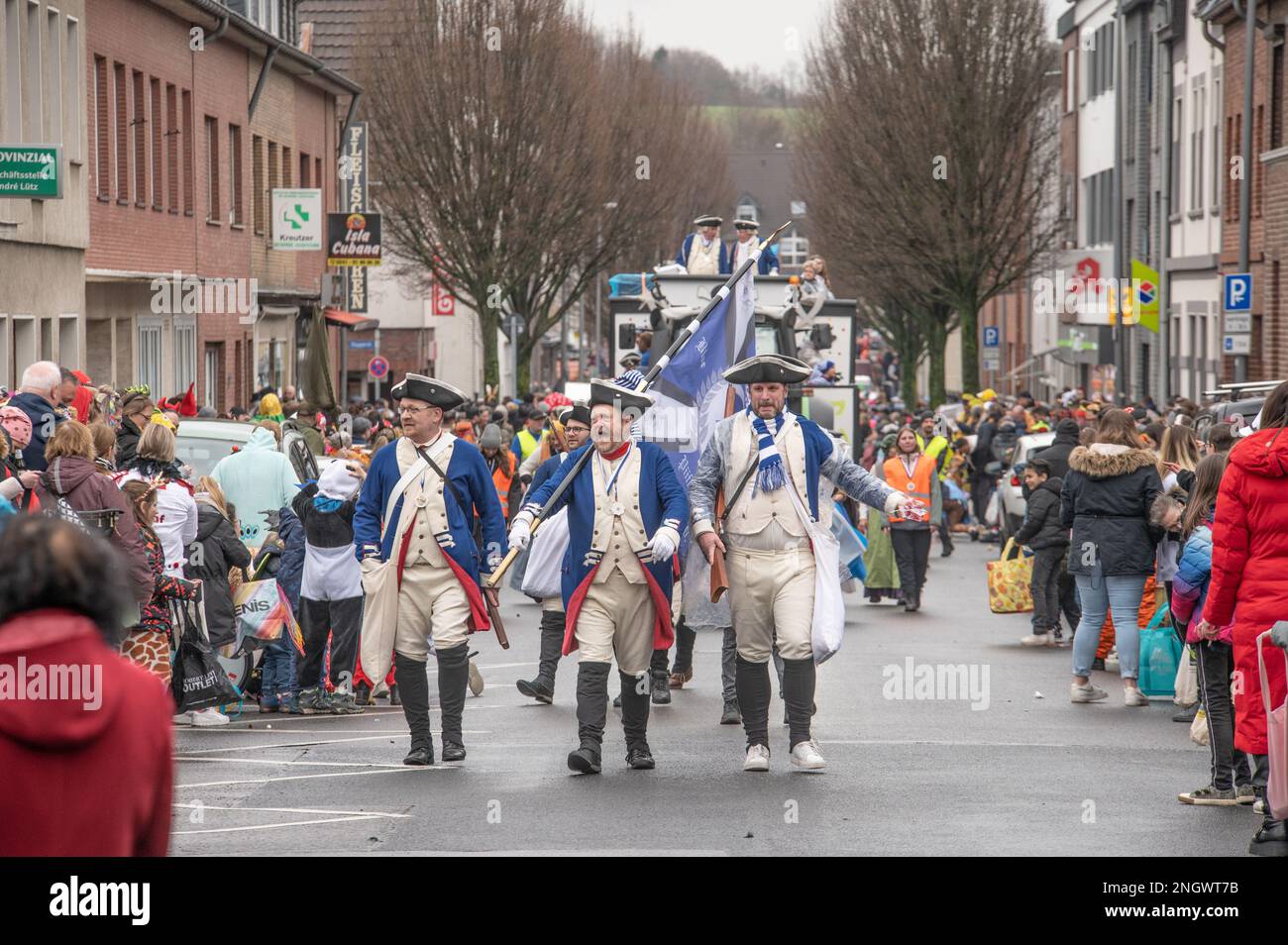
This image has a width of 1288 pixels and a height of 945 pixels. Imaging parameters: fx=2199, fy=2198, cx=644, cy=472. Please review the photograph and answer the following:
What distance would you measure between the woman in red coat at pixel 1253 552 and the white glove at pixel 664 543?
2.53 metres

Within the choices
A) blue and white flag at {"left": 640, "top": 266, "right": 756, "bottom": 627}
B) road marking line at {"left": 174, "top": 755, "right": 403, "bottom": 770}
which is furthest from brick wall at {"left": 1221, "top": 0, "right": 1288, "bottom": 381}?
road marking line at {"left": 174, "top": 755, "right": 403, "bottom": 770}

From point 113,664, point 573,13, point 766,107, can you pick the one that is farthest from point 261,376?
point 766,107

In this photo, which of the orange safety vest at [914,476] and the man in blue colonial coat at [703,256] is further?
the man in blue colonial coat at [703,256]

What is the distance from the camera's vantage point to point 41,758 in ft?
13.3

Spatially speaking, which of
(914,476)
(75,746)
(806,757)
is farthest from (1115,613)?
(75,746)

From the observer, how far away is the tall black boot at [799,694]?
1031 cm

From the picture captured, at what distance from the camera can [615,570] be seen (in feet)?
34.0

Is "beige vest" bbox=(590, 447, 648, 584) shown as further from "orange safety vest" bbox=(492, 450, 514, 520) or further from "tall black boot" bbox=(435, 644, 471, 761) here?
"orange safety vest" bbox=(492, 450, 514, 520)

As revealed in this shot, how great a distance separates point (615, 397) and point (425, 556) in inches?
47.3

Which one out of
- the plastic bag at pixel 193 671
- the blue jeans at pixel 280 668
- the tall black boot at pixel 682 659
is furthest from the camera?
the tall black boot at pixel 682 659

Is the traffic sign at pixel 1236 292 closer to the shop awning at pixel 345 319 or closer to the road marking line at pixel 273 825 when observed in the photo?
the shop awning at pixel 345 319

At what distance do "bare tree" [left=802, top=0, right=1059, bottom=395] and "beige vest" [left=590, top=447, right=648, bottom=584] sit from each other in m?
38.5

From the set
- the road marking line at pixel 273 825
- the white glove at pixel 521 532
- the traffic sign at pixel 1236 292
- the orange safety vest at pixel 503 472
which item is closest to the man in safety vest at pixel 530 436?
the orange safety vest at pixel 503 472

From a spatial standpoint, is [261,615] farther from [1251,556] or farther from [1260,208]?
[1260,208]
